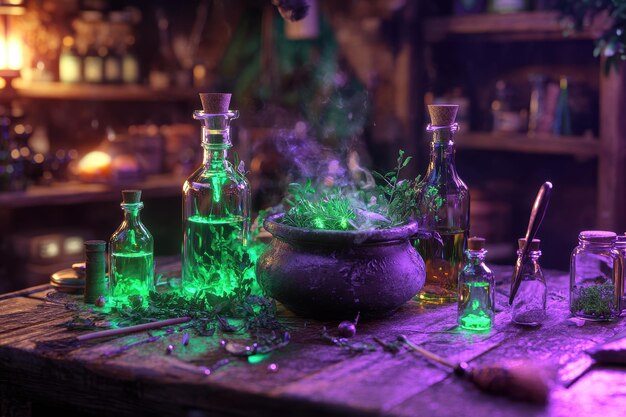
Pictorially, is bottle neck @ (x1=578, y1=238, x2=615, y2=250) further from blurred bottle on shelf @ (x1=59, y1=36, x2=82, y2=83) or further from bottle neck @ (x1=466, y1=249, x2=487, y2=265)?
blurred bottle on shelf @ (x1=59, y1=36, x2=82, y2=83)

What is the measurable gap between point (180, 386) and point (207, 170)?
0.63m

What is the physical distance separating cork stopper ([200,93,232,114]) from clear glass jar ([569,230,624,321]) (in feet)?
2.57

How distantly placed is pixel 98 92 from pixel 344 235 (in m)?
3.00

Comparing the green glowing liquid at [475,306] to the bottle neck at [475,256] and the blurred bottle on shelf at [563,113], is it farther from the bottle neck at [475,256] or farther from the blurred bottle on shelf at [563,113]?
the blurred bottle on shelf at [563,113]

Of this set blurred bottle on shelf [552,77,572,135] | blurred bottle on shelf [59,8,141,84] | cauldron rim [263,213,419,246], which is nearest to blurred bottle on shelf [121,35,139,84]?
blurred bottle on shelf [59,8,141,84]

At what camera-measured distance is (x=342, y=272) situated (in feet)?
5.24

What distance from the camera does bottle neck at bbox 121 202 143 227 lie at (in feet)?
5.82

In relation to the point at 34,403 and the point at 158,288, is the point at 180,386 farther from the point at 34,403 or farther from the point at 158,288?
the point at 158,288

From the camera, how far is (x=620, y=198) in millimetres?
3551

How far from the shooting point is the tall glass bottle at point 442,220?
6.05 feet

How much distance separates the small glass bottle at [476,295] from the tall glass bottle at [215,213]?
47cm

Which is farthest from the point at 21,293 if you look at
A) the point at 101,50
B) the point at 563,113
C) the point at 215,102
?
the point at 101,50

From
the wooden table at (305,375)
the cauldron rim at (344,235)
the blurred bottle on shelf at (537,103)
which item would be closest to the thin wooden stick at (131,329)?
the wooden table at (305,375)

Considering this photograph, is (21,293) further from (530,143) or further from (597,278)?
(530,143)
